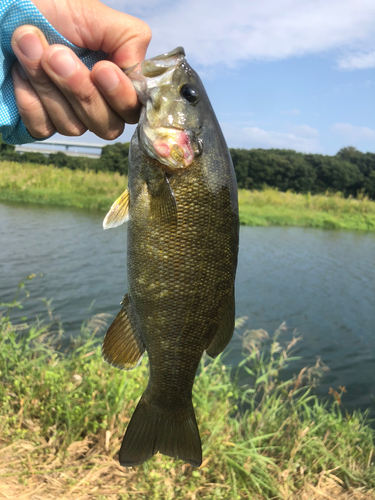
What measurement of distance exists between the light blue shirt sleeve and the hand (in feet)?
0.16

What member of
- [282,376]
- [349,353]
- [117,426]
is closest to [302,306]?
[349,353]

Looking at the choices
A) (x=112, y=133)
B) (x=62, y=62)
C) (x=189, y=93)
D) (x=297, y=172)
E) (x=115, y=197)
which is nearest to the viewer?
(x=62, y=62)

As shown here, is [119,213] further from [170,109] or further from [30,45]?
[30,45]

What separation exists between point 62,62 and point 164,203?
71cm

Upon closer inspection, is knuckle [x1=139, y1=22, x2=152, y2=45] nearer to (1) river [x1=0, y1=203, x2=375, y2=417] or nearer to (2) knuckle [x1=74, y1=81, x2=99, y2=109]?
(2) knuckle [x1=74, y1=81, x2=99, y2=109]

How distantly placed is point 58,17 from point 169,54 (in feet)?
1.84

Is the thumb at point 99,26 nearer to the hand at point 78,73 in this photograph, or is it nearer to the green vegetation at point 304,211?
the hand at point 78,73

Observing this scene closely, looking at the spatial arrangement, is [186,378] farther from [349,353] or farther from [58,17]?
[349,353]

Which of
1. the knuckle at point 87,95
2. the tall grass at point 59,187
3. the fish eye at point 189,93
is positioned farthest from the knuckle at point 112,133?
the tall grass at point 59,187

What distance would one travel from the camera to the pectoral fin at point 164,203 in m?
1.58

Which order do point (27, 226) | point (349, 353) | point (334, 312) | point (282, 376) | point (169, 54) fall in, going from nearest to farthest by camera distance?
point (169, 54)
point (282, 376)
point (349, 353)
point (334, 312)
point (27, 226)

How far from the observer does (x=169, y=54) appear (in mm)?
1703

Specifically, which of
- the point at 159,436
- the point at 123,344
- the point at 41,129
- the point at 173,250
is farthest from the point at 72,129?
the point at 159,436

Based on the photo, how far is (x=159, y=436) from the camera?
171 centimetres
